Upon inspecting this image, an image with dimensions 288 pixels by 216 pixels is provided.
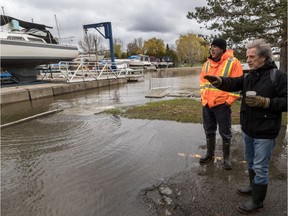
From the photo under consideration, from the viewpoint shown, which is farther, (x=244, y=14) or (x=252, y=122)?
(x=244, y=14)

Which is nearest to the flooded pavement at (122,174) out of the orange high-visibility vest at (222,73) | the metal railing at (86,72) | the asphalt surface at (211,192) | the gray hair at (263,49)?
the asphalt surface at (211,192)

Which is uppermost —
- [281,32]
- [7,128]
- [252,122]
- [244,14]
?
[244,14]

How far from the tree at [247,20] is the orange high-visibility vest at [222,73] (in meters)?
7.20

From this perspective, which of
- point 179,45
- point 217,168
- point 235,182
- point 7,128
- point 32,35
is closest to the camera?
point 235,182

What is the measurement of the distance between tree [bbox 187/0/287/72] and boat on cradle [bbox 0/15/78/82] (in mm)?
9985

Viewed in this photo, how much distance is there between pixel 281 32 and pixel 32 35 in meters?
15.8

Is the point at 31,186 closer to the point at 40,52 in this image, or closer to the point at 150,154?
the point at 150,154

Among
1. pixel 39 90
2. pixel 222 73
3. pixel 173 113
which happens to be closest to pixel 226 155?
pixel 222 73

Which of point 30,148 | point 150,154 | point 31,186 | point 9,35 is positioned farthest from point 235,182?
point 9,35

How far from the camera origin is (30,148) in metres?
4.75

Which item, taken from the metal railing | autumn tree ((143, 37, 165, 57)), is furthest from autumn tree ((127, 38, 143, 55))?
the metal railing

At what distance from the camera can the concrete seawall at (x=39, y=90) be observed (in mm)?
11166

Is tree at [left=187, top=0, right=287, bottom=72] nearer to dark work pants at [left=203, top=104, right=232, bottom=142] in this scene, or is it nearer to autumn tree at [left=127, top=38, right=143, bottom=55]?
dark work pants at [left=203, top=104, right=232, bottom=142]

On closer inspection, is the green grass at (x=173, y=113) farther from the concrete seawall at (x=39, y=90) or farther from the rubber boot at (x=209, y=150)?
the concrete seawall at (x=39, y=90)
